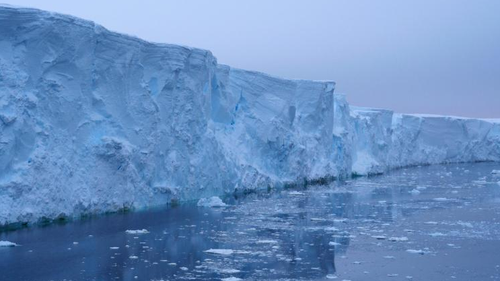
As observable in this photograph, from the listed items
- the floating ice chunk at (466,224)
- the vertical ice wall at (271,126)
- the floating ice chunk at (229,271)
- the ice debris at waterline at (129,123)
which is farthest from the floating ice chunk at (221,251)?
the vertical ice wall at (271,126)

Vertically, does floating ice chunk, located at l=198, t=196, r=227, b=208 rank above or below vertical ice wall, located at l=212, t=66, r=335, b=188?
below

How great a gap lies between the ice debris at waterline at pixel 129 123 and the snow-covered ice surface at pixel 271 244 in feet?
2.27

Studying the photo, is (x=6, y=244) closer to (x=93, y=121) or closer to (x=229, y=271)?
(x=229, y=271)

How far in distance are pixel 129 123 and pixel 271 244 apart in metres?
4.94

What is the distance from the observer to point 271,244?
8.68 m

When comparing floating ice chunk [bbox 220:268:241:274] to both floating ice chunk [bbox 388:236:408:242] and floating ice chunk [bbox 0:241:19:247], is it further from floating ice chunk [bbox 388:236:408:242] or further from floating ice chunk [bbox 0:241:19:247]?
floating ice chunk [bbox 388:236:408:242]

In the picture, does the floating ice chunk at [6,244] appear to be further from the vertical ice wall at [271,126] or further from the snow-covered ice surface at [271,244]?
the vertical ice wall at [271,126]

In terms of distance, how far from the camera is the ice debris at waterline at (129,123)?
991 cm

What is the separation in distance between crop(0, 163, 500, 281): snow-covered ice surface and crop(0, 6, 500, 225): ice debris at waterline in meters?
0.69

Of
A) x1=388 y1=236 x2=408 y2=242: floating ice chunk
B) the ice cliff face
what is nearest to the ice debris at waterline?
the ice cliff face

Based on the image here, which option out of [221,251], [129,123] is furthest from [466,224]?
[129,123]

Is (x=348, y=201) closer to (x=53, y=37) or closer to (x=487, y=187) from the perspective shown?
(x=487, y=187)

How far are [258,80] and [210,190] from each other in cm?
531

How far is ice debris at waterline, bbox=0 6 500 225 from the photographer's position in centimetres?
991
